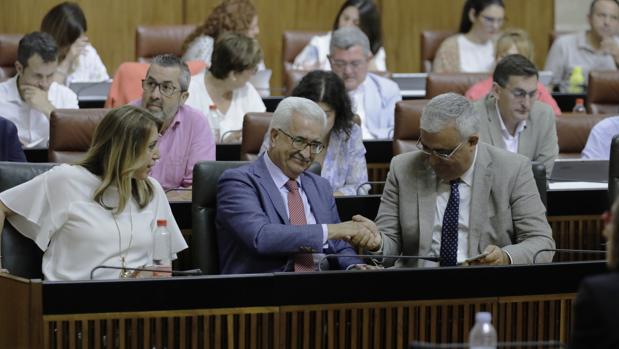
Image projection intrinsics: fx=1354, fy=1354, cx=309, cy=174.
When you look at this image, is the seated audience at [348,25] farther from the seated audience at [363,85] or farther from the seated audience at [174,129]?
the seated audience at [174,129]

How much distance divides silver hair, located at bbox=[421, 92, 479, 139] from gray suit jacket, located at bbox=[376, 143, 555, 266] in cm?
20

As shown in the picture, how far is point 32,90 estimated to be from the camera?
7070 mm

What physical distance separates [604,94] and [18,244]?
4.71 metres

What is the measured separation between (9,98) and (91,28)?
13.4 feet

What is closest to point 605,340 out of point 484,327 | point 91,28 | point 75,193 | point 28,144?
point 484,327

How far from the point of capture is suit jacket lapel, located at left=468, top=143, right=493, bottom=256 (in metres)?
4.86

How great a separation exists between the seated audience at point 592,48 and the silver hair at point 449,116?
5145mm

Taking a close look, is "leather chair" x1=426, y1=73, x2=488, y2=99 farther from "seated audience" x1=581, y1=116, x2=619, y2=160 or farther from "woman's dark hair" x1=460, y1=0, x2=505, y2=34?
"woman's dark hair" x1=460, y1=0, x2=505, y2=34

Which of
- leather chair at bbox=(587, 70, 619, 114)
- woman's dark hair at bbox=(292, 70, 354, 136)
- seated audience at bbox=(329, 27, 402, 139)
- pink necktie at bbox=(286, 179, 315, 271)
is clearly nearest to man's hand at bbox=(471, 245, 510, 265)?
pink necktie at bbox=(286, 179, 315, 271)

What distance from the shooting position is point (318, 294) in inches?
165

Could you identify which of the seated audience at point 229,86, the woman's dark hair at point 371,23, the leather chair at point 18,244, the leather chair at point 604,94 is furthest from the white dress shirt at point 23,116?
the leather chair at point 604,94

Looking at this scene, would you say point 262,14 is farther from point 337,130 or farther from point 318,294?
point 318,294

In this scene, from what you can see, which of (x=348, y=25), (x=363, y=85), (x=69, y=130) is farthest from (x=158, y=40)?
(x=69, y=130)

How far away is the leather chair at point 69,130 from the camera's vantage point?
20.5ft
